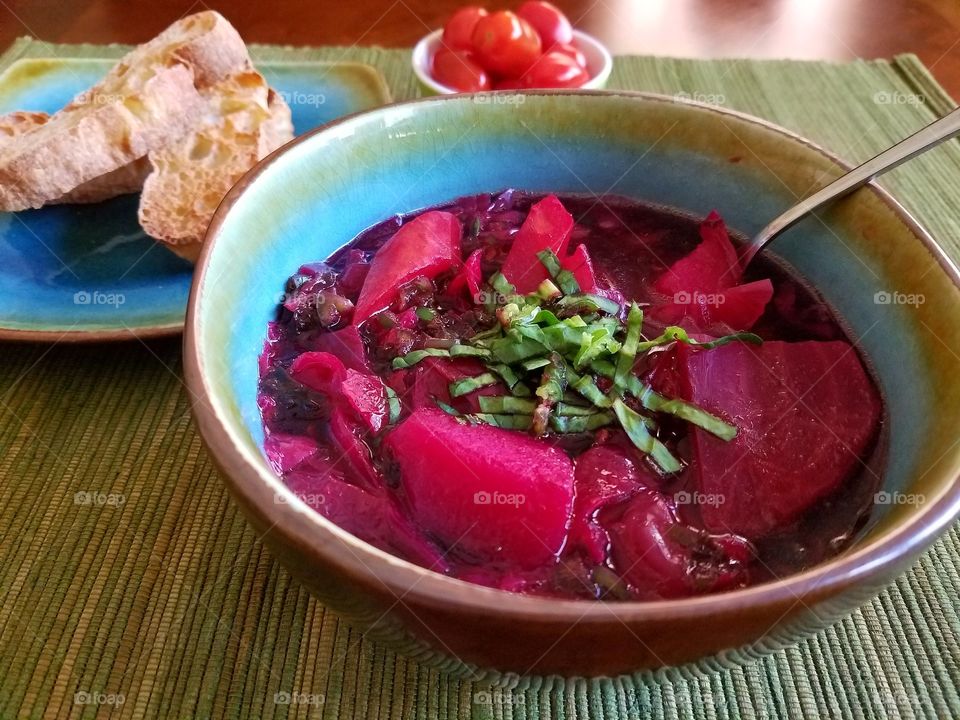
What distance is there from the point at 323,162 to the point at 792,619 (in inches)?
43.8

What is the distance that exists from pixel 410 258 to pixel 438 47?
1.62 metres

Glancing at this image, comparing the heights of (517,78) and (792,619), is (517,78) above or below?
below

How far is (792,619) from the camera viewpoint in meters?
0.83

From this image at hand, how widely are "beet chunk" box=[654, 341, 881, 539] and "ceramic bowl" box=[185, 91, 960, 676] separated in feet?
0.19

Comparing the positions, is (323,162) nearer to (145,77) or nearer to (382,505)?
(382,505)

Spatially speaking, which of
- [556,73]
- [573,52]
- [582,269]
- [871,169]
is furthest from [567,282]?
[573,52]

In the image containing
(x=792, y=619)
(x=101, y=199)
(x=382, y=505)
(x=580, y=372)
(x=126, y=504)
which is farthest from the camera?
(x=101, y=199)

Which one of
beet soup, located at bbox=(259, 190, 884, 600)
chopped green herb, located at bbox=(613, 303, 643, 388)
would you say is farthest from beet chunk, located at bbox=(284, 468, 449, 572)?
chopped green herb, located at bbox=(613, 303, 643, 388)

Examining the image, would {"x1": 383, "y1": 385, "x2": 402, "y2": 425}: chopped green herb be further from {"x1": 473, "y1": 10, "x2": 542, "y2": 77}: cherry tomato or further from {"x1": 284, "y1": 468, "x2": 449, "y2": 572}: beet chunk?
{"x1": 473, "y1": 10, "x2": 542, "y2": 77}: cherry tomato

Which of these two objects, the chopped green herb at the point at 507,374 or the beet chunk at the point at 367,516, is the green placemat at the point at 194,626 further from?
the chopped green herb at the point at 507,374

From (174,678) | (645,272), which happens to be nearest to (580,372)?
(645,272)

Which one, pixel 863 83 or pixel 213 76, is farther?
pixel 863 83

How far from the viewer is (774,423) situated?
1.21 meters

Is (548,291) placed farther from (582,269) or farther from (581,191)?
(581,191)
